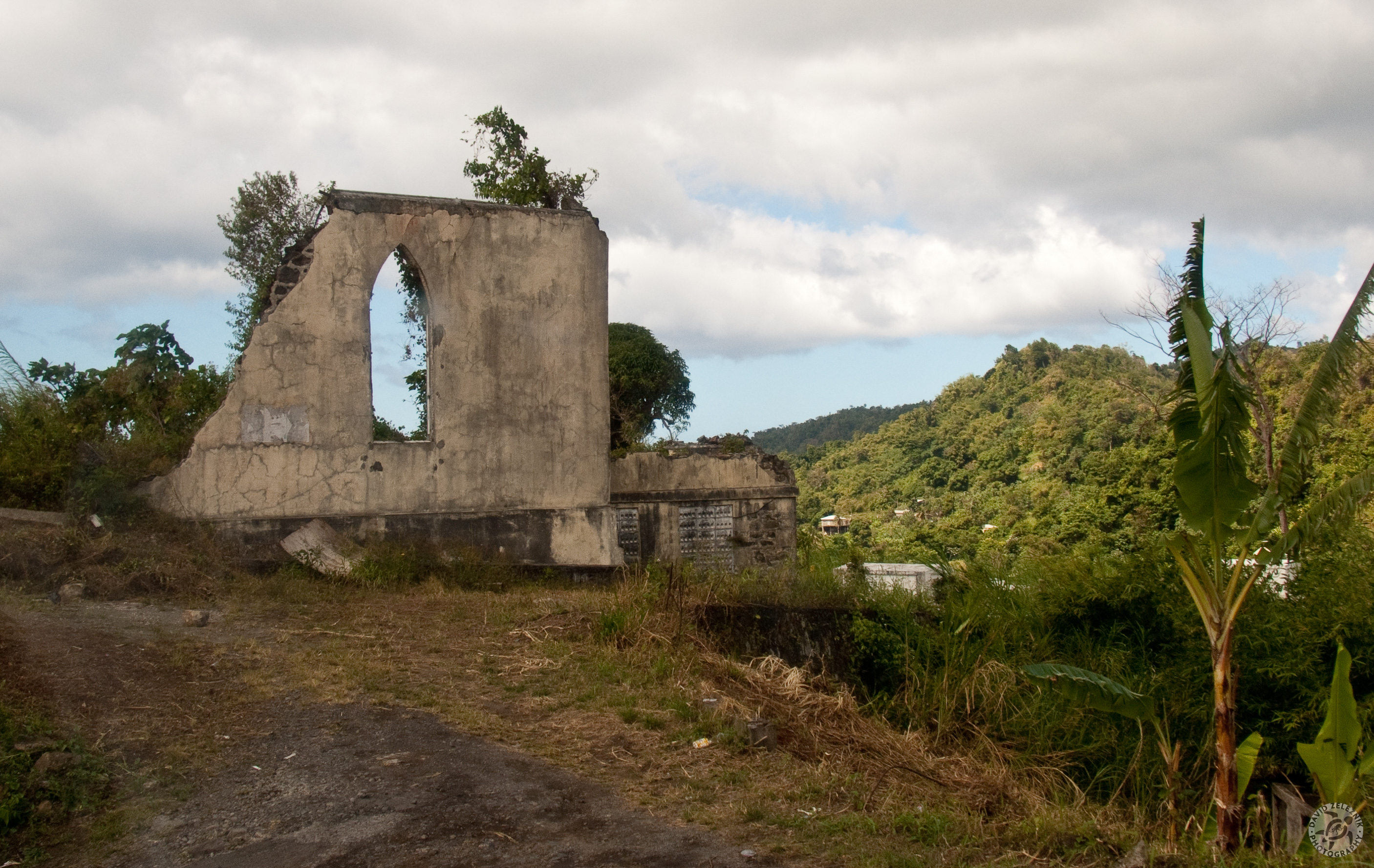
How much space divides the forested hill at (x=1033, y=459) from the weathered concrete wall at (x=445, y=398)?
15.0 feet

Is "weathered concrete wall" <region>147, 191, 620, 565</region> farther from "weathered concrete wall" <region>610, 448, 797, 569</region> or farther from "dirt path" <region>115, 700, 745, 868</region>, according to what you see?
"dirt path" <region>115, 700, 745, 868</region>

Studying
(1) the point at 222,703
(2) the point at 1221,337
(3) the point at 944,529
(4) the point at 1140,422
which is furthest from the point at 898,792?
(4) the point at 1140,422

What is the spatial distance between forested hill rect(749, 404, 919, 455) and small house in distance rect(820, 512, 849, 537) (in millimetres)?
23042

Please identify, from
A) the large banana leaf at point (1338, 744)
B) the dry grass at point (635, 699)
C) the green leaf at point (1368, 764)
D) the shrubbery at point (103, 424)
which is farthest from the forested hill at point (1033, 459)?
the shrubbery at point (103, 424)

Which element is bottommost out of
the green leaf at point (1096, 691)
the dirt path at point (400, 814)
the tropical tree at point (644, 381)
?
the dirt path at point (400, 814)

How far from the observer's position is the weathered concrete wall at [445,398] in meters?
10.2

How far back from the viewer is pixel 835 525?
86.2 feet

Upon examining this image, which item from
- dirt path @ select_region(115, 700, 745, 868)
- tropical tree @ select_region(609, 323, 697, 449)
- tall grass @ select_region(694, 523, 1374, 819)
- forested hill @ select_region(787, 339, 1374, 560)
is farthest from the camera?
tropical tree @ select_region(609, 323, 697, 449)

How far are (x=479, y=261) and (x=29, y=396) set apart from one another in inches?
198

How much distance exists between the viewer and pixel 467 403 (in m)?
11.0

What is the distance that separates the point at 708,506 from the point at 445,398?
13.1ft

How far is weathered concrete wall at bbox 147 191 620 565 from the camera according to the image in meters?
10.2

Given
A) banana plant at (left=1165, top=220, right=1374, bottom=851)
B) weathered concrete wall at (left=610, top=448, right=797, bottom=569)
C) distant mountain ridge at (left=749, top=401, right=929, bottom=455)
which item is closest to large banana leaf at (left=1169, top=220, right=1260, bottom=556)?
banana plant at (left=1165, top=220, right=1374, bottom=851)

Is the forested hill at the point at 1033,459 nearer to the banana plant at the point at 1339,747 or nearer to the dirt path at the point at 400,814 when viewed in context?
the banana plant at the point at 1339,747
